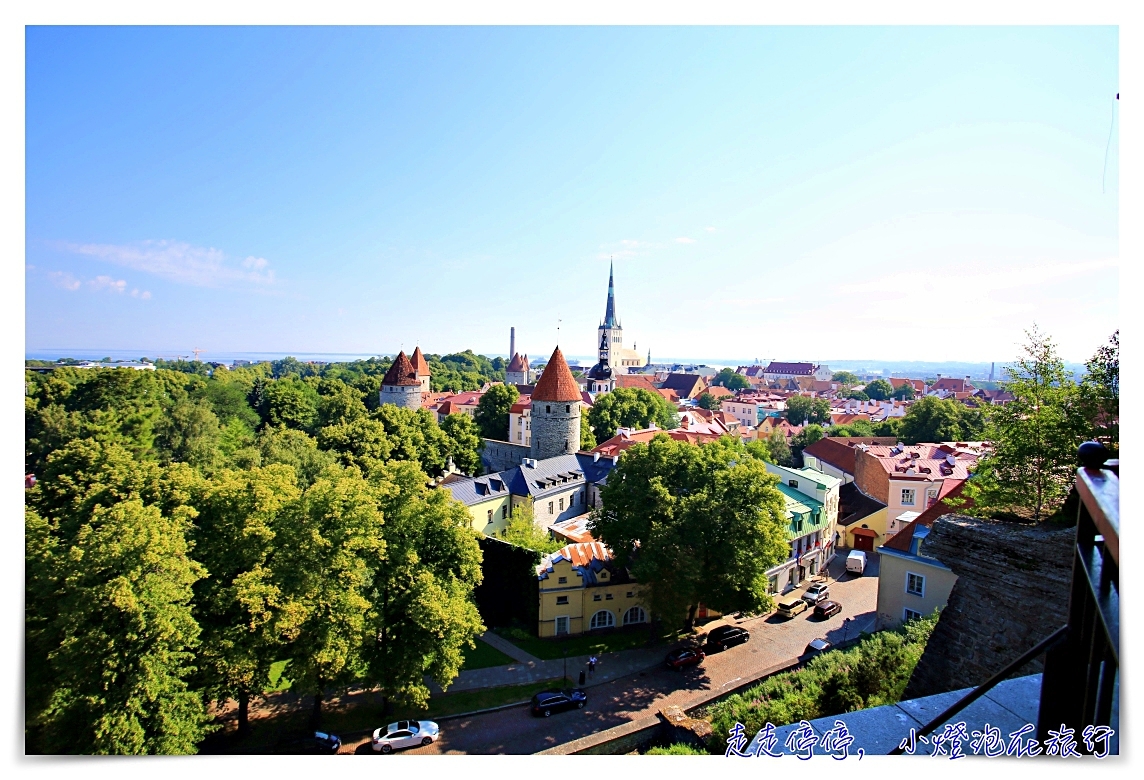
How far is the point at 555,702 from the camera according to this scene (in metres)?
11.0

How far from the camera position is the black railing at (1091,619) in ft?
5.84

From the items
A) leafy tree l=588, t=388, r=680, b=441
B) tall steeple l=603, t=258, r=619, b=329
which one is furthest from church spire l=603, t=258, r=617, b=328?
leafy tree l=588, t=388, r=680, b=441

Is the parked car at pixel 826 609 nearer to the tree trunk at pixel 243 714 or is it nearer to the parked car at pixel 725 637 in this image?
the parked car at pixel 725 637

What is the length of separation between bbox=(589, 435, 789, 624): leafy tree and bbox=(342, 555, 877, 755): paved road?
113 cm

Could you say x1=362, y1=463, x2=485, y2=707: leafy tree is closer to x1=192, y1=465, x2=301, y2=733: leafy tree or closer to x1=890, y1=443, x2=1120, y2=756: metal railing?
x1=192, y1=465, x2=301, y2=733: leafy tree

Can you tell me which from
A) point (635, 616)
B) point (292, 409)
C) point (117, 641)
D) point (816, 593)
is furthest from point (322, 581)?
point (292, 409)

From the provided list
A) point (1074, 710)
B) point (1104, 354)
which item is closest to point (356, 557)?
point (1074, 710)

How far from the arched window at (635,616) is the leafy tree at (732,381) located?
7598cm

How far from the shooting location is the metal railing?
70.6 inches

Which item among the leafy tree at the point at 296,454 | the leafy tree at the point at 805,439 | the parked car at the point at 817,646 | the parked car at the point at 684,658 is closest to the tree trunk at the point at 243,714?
the parked car at the point at 684,658

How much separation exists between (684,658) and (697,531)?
265cm

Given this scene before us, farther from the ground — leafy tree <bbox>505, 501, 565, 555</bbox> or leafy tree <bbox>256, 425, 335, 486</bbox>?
leafy tree <bbox>256, 425, 335, 486</bbox>

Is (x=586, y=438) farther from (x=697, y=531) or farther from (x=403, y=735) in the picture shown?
(x=403, y=735)

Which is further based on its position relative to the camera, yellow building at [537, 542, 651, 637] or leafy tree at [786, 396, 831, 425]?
leafy tree at [786, 396, 831, 425]
